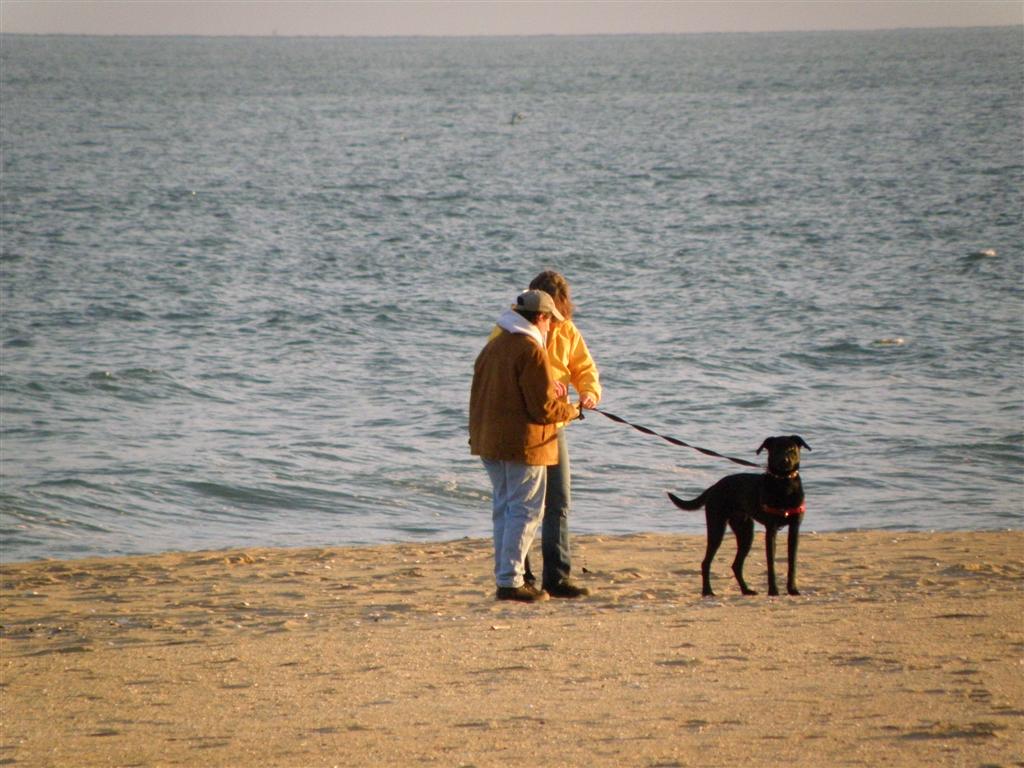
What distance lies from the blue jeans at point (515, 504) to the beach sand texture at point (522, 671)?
1.13ft

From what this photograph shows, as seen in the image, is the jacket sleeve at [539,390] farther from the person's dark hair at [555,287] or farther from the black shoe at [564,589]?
the black shoe at [564,589]

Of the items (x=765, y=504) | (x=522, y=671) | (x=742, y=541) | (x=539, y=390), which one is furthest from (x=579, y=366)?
(x=522, y=671)

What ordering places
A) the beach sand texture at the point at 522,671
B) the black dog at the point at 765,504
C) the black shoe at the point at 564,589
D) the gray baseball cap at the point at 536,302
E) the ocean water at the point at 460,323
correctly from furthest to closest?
1. the ocean water at the point at 460,323
2. the black shoe at the point at 564,589
3. the black dog at the point at 765,504
4. the gray baseball cap at the point at 536,302
5. the beach sand texture at the point at 522,671

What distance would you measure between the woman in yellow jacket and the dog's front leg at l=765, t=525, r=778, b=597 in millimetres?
1056

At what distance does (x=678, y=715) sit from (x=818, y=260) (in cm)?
2658

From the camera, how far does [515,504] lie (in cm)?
768

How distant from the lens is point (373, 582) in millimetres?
9289

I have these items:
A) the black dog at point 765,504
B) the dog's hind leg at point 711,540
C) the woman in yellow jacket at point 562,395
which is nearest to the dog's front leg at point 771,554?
the black dog at point 765,504

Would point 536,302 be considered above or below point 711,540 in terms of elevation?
above

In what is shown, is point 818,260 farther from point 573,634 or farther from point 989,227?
point 573,634

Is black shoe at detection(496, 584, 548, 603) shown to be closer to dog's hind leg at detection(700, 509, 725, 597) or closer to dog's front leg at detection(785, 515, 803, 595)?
dog's hind leg at detection(700, 509, 725, 597)

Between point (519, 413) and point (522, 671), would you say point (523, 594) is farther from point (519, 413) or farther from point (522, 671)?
point (522, 671)

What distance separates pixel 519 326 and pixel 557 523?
118cm

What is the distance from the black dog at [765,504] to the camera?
746 cm
